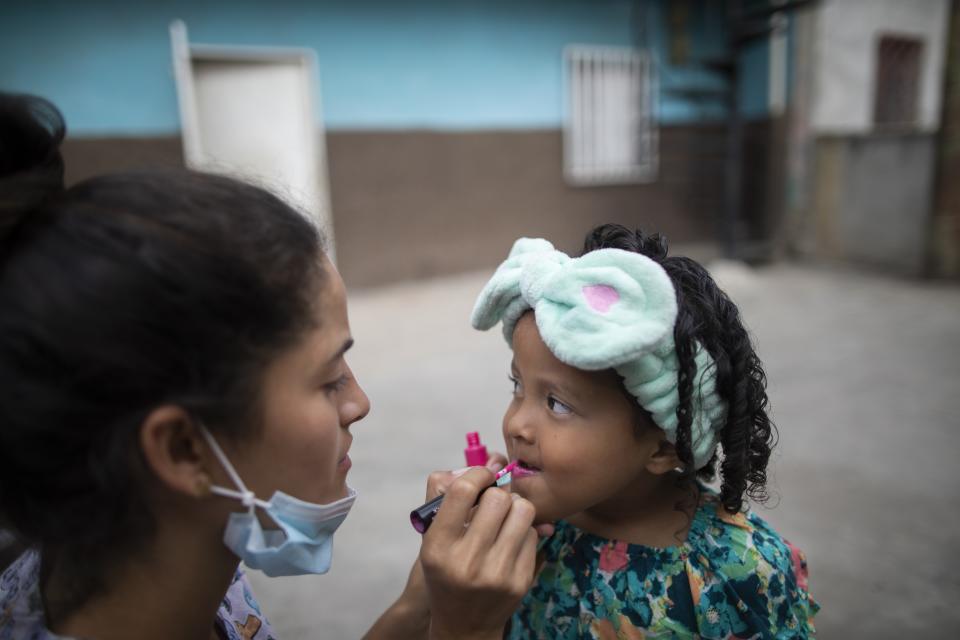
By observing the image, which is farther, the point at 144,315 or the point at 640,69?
the point at 640,69

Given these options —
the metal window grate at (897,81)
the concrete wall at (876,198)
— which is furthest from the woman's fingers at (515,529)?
the metal window grate at (897,81)

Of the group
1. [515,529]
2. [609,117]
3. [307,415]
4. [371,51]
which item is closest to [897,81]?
[609,117]

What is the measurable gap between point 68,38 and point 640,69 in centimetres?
580

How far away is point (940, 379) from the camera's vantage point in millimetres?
3889

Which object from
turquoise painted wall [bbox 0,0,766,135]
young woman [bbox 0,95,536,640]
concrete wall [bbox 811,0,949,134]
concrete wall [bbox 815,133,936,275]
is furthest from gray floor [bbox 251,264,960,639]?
concrete wall [bbox 811,0,949,134]

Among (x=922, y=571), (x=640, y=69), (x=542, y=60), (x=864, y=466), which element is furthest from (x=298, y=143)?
(x=922, y=571)

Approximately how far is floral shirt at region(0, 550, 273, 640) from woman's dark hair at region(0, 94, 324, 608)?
0.10 metres

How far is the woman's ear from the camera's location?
79 centimetres

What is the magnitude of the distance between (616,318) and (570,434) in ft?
0.77

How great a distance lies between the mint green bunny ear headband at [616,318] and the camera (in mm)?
969

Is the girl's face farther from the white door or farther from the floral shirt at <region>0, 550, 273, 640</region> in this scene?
the white door

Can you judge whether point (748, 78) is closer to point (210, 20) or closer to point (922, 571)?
point (210, 20)

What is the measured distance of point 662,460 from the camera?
1178 millimetres

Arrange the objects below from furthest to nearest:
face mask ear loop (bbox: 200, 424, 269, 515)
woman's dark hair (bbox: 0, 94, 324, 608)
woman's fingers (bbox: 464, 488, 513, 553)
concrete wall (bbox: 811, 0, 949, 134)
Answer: concrete wall (bbox: 811, 0, 949, 134) < woman's fingers (bbox: 464, 488, 513, 553) < face mask ear loop (bbox: 200, 424, 269, 515) < woman's dark hair (bbox: 0, 94, 324, 608)
